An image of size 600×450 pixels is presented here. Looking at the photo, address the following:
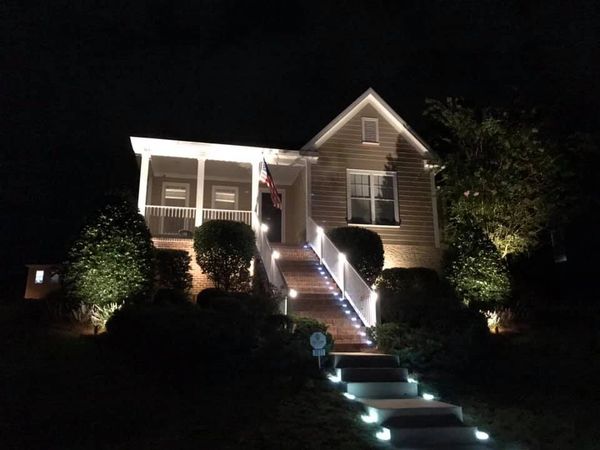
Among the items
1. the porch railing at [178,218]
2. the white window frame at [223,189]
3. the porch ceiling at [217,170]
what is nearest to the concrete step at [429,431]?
the porch railing at [178,218]

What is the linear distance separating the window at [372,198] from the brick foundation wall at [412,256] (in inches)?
36.4

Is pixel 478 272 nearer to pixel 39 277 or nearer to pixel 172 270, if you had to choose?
pixel 172 270

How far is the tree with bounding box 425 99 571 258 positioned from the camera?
55.1 ft

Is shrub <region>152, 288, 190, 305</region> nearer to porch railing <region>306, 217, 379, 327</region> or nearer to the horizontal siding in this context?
porch railing <region>306, 217, 379, 327</region>

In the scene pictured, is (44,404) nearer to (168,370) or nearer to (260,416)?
(168,370)

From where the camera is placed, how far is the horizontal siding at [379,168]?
1827 cm

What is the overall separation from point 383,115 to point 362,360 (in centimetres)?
1187

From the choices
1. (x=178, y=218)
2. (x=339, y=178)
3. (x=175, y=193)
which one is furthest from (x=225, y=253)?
(x=175, y=193)

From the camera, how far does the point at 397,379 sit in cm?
922

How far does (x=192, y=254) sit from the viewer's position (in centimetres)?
1623

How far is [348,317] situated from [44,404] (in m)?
6.77

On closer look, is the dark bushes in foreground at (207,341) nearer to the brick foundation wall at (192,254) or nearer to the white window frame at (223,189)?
the brick foundation wall at (192,254)

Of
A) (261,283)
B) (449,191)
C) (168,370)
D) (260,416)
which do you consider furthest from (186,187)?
(260,416)

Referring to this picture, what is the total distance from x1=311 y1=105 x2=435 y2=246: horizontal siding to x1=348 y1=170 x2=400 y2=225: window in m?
0.20
